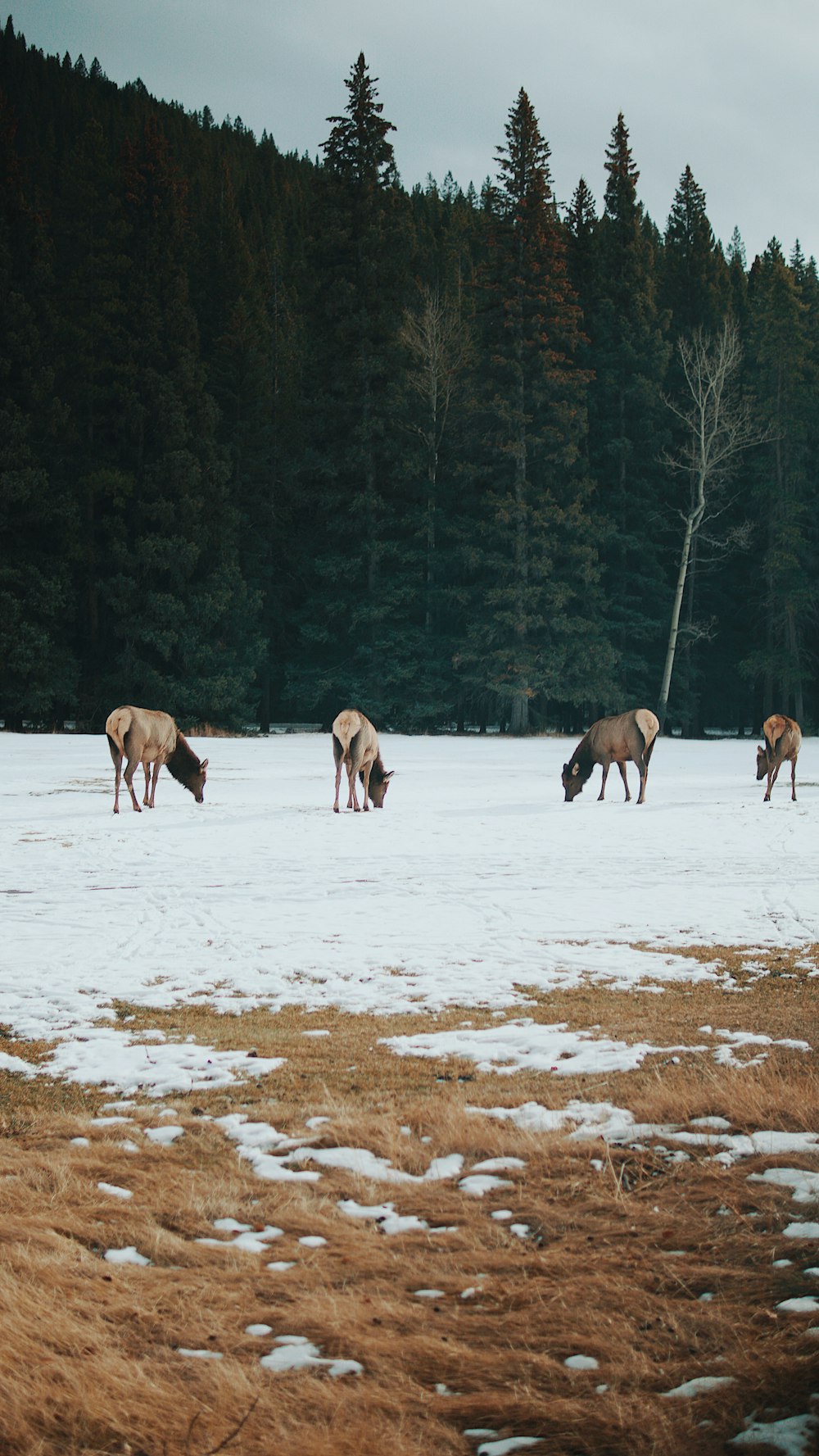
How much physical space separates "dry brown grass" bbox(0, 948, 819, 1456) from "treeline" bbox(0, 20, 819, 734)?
32.0m

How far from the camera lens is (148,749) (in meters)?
18.8

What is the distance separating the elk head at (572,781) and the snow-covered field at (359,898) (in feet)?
0.81

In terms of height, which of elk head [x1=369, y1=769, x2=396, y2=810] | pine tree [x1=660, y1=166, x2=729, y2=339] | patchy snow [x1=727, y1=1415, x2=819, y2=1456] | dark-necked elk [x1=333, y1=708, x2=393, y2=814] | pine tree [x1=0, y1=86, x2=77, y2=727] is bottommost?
patchy snow [x1=727, y1=1415, x2=819, y2=1456]

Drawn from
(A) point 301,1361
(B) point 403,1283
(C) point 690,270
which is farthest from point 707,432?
(A) point 301,1361

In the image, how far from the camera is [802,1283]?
3174 millimetres

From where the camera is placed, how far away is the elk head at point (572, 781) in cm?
2089

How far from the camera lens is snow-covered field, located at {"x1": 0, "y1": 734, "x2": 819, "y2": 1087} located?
289 inches

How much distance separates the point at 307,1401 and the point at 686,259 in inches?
2157

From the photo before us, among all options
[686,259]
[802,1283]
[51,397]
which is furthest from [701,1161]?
[686,259]

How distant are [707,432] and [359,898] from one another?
3834cm

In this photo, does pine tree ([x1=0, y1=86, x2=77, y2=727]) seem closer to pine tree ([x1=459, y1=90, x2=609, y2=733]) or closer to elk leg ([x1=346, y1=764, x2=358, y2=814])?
pine tree ([x1=459, y1=90, x2=609, y2=733])

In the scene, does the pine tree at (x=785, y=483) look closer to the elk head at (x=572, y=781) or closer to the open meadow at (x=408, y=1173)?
the elk head at (x=572, y=781)

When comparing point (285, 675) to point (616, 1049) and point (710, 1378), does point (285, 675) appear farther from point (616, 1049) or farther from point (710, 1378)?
point (710, 1378)

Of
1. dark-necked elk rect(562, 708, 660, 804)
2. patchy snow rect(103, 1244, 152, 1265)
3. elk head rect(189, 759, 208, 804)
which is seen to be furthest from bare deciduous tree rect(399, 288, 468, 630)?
patchy snow rect(103, 1244, 152, 1265)
